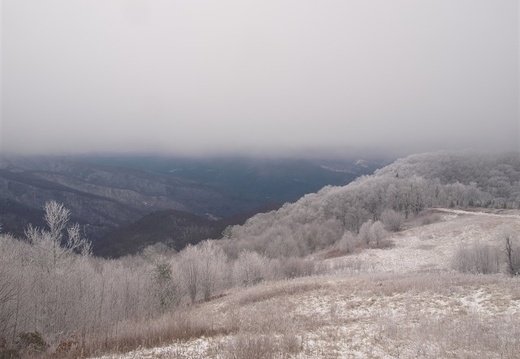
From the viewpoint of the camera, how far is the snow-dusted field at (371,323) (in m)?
12.1

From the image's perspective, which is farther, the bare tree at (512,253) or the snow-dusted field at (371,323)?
the bare tree at (512,253)

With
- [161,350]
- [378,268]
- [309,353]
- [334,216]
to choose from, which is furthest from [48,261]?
[334,216]

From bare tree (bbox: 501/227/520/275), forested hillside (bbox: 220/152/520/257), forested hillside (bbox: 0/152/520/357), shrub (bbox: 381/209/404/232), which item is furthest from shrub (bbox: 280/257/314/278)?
shrub (bbox: 381/209/404/232)

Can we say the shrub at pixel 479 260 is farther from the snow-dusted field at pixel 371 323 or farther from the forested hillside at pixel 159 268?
the snow-dusted field at pixel 371 323

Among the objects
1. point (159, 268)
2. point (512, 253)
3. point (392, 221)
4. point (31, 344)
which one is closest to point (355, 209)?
point (392, 221)

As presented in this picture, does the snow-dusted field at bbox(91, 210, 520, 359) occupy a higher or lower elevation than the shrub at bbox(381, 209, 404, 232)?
higher

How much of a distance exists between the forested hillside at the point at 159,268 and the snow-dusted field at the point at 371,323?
3.10 metres

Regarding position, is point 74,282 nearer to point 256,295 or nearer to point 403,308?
point 256,295

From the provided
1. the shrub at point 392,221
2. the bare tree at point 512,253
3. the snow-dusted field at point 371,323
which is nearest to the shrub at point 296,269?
the snow-dusted field at point 371,323

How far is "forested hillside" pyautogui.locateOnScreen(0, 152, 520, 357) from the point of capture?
23.5 meters

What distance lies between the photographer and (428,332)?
565 inches

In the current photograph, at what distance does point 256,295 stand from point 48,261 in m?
18.3

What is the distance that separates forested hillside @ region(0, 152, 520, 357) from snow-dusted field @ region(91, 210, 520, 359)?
310cm

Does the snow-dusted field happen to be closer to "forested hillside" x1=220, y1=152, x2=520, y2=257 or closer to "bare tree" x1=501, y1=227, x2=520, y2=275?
"bare tree" x1=501, y1=227, x2=520, y2=275
